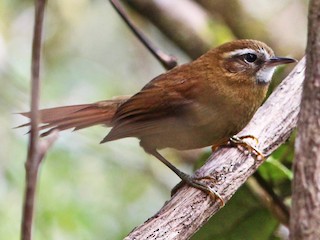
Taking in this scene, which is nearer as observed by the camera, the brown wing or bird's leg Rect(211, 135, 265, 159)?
bird's leg Rect(211, 135, 265, 159)

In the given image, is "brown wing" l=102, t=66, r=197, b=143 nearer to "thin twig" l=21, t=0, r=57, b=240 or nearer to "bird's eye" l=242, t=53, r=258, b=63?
"bird's eye" l=242, t=53, r=258, b=63

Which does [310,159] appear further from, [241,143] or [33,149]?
[241,143]

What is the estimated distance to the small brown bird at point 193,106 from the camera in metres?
2.94

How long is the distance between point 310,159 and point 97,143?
308cm

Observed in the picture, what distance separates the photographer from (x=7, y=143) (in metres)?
3.98

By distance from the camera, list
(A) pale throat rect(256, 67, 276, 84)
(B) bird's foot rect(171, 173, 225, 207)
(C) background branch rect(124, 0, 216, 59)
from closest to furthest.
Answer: (B) bird's foot rect(171, 173, 225, 207), (A) pale throat rect(256, 67, 276, 84), (C) background branch rect(124, 0, 216, 59)

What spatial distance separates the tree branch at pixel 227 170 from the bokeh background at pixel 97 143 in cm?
28

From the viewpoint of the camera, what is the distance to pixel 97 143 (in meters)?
4.40

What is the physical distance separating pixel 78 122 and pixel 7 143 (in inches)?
32.5

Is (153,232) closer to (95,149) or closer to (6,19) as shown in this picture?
(95,149)

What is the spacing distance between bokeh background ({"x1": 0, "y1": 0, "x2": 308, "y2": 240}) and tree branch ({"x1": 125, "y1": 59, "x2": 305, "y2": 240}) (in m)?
0.28

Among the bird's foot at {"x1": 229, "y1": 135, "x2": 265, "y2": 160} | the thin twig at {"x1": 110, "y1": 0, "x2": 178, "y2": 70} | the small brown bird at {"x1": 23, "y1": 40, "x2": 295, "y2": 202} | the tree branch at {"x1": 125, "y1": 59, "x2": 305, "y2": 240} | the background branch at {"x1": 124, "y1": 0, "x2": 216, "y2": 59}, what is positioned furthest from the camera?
the background branch at {"x1": 124, "y1": 0, "x2": 216, "y2": 59}

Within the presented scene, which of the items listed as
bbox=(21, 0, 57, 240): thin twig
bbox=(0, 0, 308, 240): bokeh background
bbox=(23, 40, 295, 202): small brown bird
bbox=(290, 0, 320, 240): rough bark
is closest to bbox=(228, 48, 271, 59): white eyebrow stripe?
bbox=(23, 40, 295, 202): small brown bird

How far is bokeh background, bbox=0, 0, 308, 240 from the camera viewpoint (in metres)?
3.35
